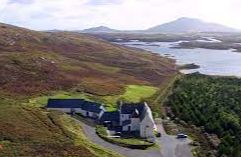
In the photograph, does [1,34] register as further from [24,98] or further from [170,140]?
[170,140]

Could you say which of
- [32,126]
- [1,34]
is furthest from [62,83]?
[1,34]

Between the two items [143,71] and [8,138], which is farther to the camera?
[143,71]

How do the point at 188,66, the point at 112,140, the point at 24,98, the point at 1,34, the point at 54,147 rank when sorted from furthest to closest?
the point at 188,66 → the point at 1,34 → the point at 24,98 → the point at 112,140 → the point at 54,147

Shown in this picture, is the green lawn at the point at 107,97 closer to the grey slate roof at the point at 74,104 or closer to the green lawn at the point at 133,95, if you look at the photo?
the green lawn at the point at 133,95

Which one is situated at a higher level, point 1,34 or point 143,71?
point 1,34

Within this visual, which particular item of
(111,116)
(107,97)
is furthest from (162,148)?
(107,97)
